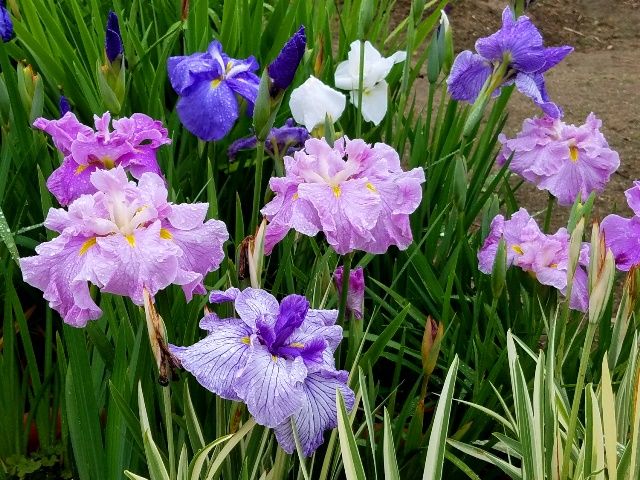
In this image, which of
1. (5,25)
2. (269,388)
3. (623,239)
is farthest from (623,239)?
(5,25)

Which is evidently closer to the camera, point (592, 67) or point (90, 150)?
point (90, 150)

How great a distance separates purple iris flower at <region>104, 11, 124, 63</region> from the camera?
1.23 meters

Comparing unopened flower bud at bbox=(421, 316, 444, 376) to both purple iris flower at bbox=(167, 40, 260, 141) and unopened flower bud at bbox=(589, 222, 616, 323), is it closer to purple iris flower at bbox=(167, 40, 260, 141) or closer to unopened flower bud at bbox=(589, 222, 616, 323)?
unopened flower bud at bbox=(589, 222, 616, 323)

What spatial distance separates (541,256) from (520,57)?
0.45 metres

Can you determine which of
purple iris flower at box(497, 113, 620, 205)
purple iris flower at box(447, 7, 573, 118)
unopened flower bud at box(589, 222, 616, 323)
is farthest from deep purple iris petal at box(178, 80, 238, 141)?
unopened flower bud at box(589, 222, 616, 323)

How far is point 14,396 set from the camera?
3.90ft

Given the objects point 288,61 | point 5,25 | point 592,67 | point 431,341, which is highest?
point 288,61

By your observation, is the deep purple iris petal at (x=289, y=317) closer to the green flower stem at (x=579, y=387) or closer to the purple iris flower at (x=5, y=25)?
the green flower stem at (x=579, y=387)

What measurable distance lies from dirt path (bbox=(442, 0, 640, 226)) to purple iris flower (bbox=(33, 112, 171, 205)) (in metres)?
1.59

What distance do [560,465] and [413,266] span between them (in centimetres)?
57

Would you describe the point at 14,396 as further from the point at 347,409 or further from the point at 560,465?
the point at 560,465

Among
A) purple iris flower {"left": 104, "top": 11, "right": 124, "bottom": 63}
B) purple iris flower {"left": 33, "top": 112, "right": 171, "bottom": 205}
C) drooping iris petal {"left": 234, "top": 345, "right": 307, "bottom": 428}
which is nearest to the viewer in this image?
drooping iris petal {"left": 234, "top": 345, "right": 307, "bottom": 428}

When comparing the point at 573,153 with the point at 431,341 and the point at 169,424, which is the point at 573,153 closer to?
the point at 431,341

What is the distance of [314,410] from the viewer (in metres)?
0.83
